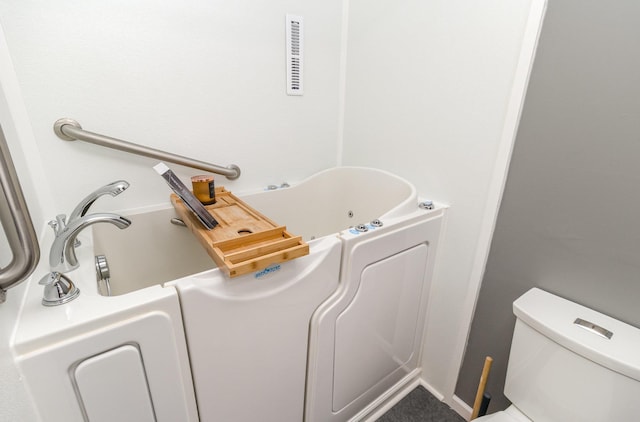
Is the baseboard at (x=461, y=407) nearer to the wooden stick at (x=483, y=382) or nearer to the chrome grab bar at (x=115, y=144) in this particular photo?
the wooden stick at (x=483, y=382)

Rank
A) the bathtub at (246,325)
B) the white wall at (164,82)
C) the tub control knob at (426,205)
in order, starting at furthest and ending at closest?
the tub control knob at (426,205)
the white wall at (164,82)
the bathtub at (246,325)

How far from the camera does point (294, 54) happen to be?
1473 millimetres

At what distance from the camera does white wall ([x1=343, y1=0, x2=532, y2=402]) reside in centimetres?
108

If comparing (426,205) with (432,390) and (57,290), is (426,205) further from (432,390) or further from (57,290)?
(57,290)

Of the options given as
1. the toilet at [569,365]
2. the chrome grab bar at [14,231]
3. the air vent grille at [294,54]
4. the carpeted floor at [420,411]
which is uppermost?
the air vent grille at [294,54]

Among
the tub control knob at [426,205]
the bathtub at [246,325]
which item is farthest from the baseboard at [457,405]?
the tub control knob at [426,205]

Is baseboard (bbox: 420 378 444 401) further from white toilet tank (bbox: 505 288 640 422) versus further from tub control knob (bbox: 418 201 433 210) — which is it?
tub control knob (bbox: 418 201 433 210)

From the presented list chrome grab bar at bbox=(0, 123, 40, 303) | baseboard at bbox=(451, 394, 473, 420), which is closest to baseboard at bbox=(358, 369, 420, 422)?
baseboard at bbox=(451, 394, 473, 420)

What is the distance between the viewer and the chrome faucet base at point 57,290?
26.1 inches

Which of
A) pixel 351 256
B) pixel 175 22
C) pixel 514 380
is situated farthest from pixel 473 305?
pixel 175 22

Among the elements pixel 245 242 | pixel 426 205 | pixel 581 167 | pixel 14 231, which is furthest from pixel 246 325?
pixel 581 167

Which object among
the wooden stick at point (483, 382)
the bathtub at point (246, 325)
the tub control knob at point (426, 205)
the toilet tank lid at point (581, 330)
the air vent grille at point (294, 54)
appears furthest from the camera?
the air vent grille at point (294, 54)

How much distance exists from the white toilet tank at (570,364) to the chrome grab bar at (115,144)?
1.36m

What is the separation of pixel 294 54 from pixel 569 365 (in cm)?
164
